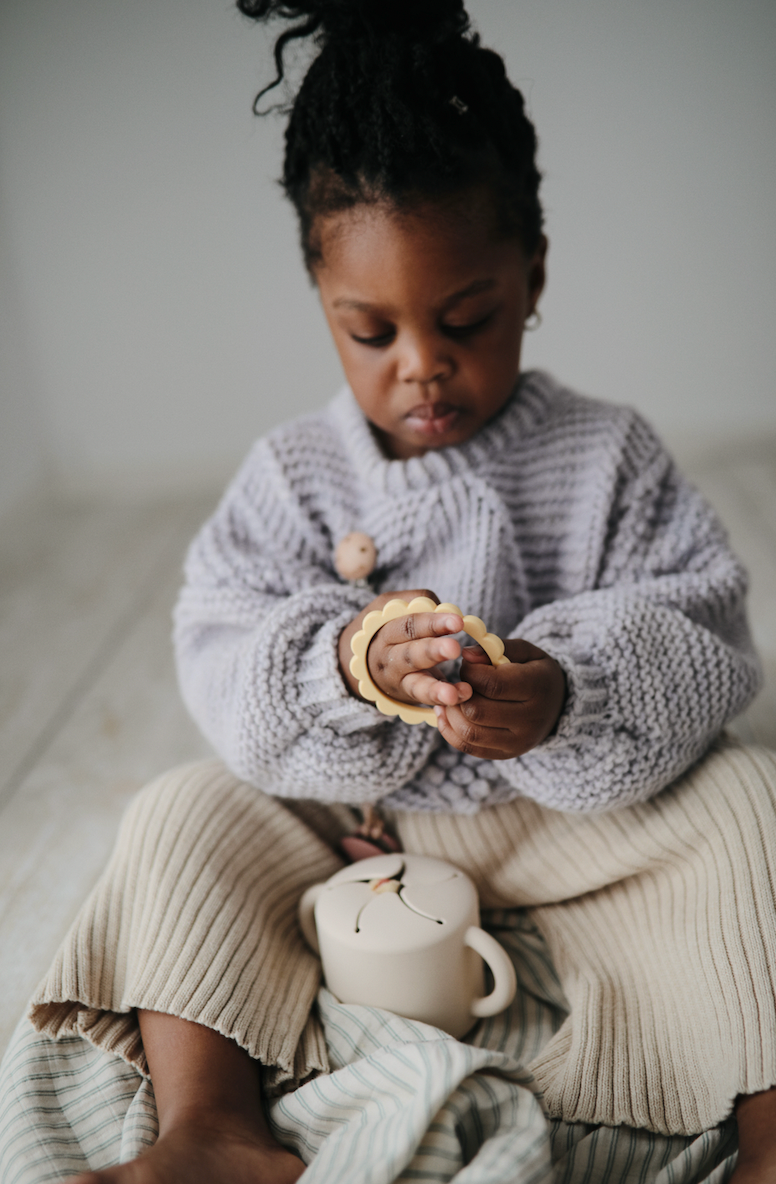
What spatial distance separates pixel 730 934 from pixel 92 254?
1485mm

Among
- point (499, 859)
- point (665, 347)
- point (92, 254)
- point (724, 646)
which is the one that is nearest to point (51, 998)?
point (499, 859)

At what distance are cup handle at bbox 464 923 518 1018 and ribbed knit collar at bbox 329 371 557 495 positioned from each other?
13.2 inches

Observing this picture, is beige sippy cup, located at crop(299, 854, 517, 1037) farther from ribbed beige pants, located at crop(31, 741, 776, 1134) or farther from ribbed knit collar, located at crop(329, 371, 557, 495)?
ribbed knit collar, located at crop(329, 371, 557, 495)

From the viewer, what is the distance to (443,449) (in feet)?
2.46

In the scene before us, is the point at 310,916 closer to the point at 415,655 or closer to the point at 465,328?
the point at 415,655

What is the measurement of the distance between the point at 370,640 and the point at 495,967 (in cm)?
22

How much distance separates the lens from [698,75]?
56.0 inches

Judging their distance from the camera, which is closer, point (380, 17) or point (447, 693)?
point (447, 693)

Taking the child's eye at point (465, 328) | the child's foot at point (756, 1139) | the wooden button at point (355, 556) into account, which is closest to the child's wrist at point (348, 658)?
the wooden button at point (355, 556)

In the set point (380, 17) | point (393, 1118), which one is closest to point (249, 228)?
point (380, 17)

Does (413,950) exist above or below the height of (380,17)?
below

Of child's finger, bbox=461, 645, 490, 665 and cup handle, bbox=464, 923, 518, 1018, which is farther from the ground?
child's finger, bbox=461, 645, 490, 665

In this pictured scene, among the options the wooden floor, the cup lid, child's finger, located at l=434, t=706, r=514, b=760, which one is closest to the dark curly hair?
child's finger, located at l=434, t=706, r=514, b=760

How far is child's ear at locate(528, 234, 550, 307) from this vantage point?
731mm
